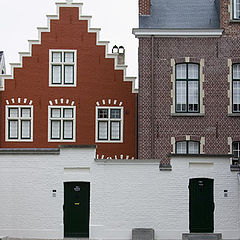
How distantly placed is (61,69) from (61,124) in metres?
2.71

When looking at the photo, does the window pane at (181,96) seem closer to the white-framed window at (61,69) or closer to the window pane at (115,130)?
the window pane at (115,130)

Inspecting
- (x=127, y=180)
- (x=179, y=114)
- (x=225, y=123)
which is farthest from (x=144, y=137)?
(x=127, y=180)

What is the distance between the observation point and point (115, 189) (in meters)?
21.6

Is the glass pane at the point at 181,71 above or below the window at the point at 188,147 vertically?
above

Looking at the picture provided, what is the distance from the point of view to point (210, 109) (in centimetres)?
2717

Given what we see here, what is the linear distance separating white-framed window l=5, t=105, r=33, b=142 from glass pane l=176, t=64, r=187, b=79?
769 centimetres

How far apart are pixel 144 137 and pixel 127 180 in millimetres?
5586

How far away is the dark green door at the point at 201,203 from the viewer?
21.6 m

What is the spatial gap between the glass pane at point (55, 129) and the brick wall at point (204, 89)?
5.02 meters

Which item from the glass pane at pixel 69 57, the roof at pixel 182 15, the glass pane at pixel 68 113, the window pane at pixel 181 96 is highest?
the roof at pixel 182 15

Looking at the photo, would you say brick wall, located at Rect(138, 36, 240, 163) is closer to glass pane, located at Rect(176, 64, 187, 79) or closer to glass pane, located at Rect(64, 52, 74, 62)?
glass pane, located at Rect(176, 64, 187, 79)

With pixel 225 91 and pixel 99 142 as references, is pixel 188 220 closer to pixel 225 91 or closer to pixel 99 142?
pixel 225 91

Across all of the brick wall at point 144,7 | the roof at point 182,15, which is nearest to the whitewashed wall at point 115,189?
the roof at point 182,15

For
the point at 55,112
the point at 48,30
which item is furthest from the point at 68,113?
the point at 48,30
